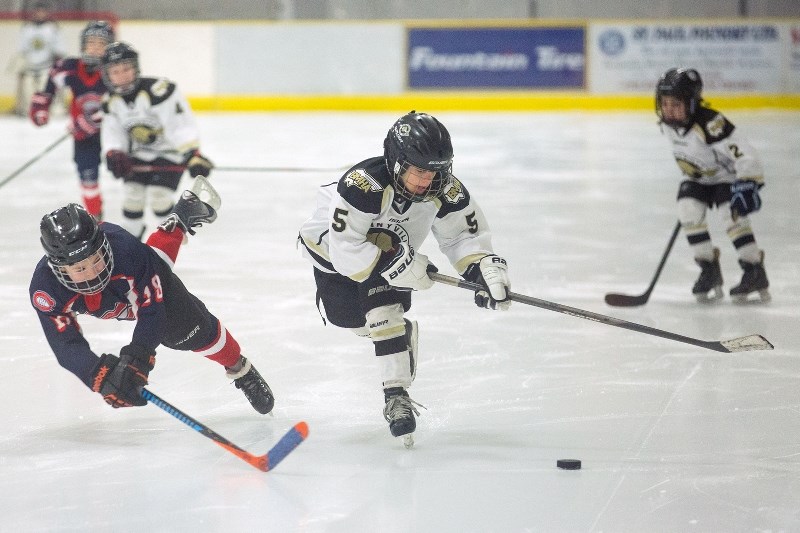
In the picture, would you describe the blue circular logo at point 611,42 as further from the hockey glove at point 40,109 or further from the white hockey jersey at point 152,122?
the white hockey jersey at point 152,122

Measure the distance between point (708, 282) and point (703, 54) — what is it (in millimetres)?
9129

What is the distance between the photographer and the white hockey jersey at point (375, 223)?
3.06 m

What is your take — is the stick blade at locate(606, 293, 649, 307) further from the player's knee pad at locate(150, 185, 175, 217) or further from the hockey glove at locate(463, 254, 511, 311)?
the player's knee pad at locate(150, 185, 175, 217)

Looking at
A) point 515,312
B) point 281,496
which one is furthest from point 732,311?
point 281,496

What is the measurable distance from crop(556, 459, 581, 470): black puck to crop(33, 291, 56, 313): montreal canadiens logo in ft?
4.43

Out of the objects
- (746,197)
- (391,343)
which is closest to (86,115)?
(746,197)

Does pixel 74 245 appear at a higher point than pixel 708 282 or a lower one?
higher

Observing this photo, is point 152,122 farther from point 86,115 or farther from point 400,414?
point 400,414

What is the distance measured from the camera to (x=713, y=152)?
5039 millimetres

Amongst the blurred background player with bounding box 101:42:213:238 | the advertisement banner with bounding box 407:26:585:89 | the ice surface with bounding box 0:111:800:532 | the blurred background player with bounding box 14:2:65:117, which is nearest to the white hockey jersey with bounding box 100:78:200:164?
the blurred background player with bounding box 101:42:213:238

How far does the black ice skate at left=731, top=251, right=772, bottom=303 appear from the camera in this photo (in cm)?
509

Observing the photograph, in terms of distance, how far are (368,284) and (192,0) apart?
39.2 ft

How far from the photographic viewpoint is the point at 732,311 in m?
4.98

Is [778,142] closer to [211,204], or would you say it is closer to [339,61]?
[339,61]
